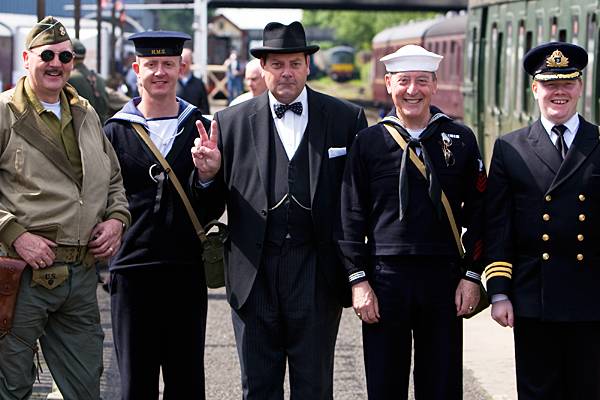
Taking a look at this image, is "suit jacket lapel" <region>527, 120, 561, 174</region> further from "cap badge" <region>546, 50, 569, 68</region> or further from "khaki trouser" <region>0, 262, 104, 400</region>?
"khaki trouser" <region>0, 262, 104, 400</region>

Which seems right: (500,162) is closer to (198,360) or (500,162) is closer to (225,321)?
(198,360)

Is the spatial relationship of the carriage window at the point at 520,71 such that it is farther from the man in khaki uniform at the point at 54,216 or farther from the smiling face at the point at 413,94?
the man in khaki uniform at the point at 54,216

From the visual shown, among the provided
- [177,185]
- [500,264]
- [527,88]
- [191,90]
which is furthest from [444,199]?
[527,88]

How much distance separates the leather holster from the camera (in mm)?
5836

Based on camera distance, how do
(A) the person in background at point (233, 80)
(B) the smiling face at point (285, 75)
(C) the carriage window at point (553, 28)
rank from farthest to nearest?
(A) the person in background at point (233, 80) → (C) the carriage window at point (553, 28) → (B) the smiling face at point (285, 75)

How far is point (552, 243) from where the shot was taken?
230 inches

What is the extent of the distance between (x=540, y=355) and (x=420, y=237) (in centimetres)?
74

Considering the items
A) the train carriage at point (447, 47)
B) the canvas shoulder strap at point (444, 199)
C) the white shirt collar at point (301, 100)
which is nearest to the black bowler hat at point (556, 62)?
the canvas shoulder strap at point (444, 199)

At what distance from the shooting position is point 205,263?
21.0ft

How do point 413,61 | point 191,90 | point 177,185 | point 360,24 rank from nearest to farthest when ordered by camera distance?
point 413,61 < point 177,185 < point 191,90 < point 360,24

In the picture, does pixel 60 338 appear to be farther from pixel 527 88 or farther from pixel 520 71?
pixel 520 71

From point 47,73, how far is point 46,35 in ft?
0.60

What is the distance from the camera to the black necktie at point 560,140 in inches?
232

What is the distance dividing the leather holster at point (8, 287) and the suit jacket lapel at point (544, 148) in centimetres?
232
